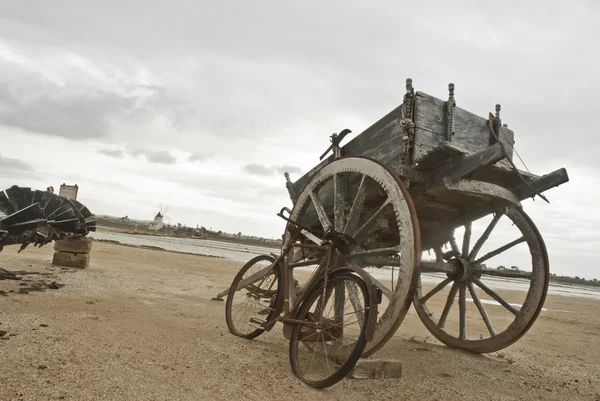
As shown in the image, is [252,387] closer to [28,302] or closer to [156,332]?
[156,332]

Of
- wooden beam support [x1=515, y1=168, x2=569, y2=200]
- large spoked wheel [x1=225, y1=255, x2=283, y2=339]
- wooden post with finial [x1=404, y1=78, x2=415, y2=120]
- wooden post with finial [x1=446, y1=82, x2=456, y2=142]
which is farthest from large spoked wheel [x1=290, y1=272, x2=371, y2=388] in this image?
wooden beam support [x1=515, y1=168, x2=569, y2=200]

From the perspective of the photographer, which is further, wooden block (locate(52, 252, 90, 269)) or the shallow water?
the shallow water

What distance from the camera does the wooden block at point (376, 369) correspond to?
3.64 m

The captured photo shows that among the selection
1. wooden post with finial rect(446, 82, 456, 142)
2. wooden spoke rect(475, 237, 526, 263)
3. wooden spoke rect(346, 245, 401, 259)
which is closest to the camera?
wooden spoke rect(346, 245, 401, 259)

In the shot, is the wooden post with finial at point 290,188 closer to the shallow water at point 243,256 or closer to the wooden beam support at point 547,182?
the wooden beam support at point 547,182

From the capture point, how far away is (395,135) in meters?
4.04

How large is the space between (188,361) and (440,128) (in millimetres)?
3387

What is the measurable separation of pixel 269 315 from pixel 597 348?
244 inches

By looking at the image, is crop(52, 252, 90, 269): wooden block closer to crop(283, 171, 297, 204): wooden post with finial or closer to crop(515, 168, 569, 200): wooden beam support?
crop(283, 171, 297, 204): wooden post with finial

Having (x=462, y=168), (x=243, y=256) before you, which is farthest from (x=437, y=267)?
(x=243, y=256)

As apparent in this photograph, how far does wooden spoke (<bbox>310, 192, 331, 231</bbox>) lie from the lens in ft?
14.8

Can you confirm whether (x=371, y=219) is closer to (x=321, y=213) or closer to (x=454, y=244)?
(x=321, y=213)

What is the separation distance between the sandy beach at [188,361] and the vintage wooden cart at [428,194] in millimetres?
581

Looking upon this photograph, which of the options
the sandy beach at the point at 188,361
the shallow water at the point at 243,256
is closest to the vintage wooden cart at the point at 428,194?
the sandy beach at the point at 188,361
